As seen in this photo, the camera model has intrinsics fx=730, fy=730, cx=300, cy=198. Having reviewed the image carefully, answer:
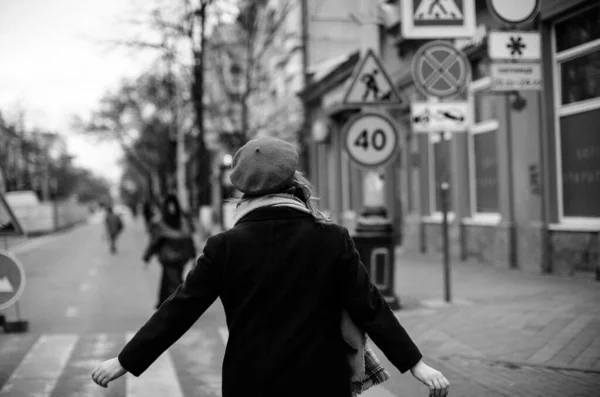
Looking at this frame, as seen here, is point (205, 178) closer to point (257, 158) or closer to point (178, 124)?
point (178, 124)

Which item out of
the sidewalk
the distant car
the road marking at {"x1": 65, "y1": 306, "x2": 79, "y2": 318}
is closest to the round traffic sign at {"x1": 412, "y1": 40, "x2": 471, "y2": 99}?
the sidewalk

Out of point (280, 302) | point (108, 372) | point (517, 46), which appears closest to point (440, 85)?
point (517, 46)

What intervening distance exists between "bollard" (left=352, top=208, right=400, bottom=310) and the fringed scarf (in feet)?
21.0

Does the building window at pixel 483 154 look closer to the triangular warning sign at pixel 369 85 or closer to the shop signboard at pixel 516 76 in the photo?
the shop signboard at pixel 516 76

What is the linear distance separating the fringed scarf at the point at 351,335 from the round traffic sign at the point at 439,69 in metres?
6.33

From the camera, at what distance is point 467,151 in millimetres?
15312

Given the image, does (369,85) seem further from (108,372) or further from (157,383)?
(108,372)

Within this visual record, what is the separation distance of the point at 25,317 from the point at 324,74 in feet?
56.2

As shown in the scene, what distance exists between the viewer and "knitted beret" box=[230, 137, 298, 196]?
2.59 metres

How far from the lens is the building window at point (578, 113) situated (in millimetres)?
10812

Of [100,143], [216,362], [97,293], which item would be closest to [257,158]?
[216,362]

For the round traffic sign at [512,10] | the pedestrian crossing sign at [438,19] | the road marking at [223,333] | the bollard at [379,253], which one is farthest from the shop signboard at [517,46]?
the road marking at [223,333]

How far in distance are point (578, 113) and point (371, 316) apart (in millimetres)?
9672

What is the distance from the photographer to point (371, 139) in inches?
348
